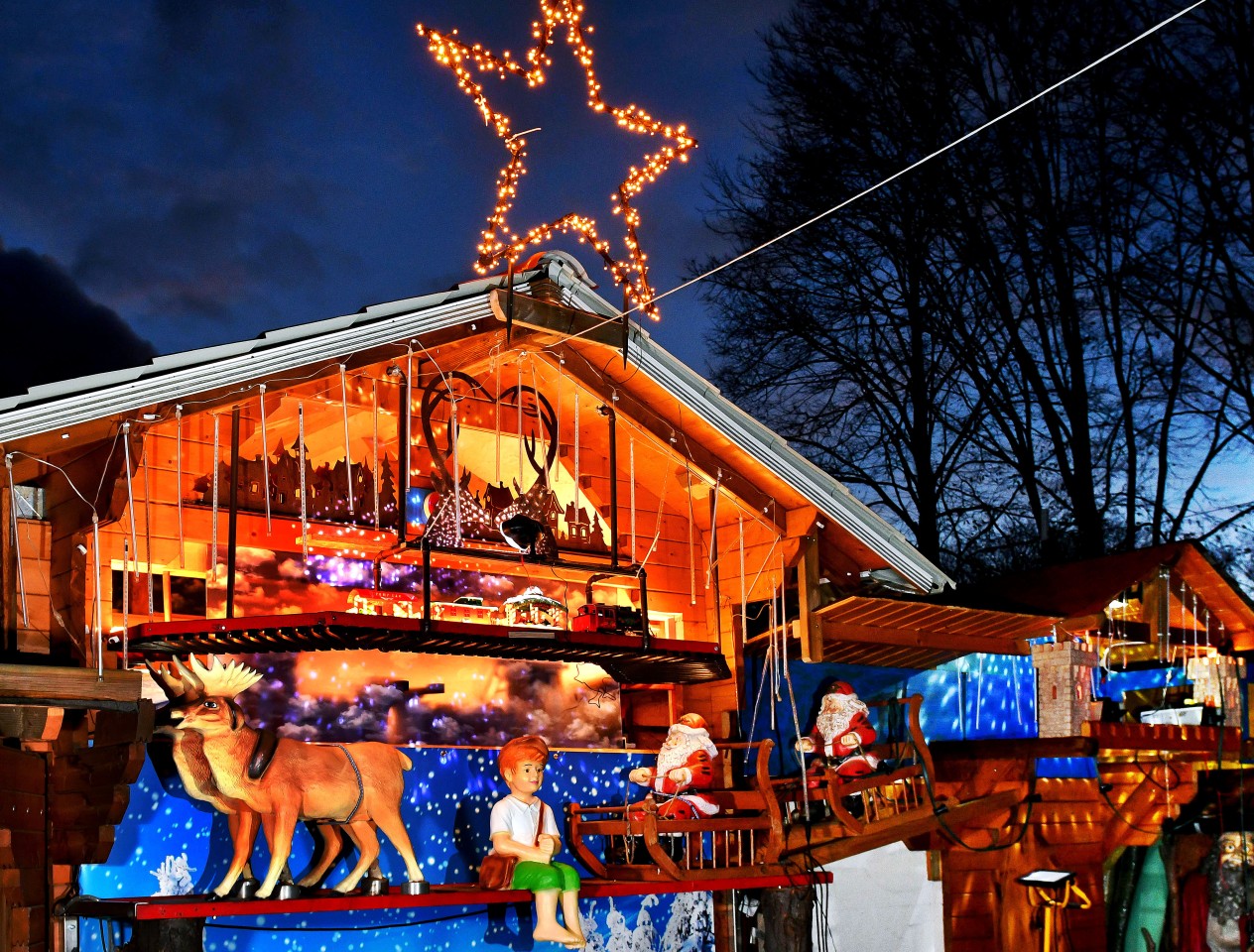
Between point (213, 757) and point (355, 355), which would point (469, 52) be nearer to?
point (355, 355)

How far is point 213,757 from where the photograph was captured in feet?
29.7

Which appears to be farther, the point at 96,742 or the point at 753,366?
the point at 753,366

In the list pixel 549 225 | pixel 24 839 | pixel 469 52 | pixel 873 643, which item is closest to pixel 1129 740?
pixel 873 643

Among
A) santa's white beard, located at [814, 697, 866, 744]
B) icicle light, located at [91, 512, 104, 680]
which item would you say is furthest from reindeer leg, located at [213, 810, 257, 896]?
santa's white beard, located at [814, 697, 866, 744]

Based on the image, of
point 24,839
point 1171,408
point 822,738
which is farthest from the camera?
point 1171,408

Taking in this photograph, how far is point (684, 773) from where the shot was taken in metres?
11.1

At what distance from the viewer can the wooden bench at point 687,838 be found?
10.6m

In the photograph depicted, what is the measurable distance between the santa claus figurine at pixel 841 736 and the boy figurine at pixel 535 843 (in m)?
2.40

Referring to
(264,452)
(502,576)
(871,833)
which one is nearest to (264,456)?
(264,452)

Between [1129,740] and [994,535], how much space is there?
38.9ft

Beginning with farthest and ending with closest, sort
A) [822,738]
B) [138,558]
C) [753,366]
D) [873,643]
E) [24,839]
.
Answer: [753,366] → [873,643] → [822,738] → [138,558] → [24,839]

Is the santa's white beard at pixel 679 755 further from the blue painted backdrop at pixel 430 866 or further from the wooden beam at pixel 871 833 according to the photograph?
the wooden beam at pixel 871 833

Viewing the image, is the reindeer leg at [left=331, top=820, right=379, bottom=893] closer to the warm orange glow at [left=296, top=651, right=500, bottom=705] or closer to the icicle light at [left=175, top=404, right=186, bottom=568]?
the warm orange glow at [left=296, top=651, right=500, bottom=705]

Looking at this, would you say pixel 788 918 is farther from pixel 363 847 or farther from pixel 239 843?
pixel 239 843
